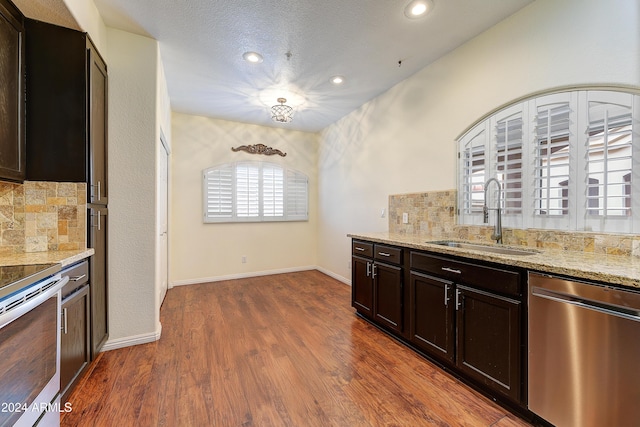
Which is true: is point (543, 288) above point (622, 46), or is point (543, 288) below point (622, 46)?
below

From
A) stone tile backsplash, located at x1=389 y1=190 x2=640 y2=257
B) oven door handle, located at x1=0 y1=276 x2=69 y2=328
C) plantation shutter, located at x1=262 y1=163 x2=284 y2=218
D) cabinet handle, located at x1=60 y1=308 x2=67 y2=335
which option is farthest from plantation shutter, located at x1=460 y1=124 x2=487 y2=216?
plantation shutter, located at x1=262 y1=163 x2=284 y2=218

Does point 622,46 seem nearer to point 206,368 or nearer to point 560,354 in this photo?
point 560,354

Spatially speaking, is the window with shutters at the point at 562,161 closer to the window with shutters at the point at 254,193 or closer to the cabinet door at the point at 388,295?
the cabinet door at the point at 388,295

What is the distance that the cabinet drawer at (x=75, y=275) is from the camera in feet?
5.43

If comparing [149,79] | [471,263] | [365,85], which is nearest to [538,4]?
[365,85]

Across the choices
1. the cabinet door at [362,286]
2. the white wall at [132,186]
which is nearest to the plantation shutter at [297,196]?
the cabinet door at [362,286]

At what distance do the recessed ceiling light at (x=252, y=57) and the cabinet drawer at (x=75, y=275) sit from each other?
228 centimetres

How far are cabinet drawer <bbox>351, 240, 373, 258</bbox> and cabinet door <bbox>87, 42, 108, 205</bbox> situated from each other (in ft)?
7.85

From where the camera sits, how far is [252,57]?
2.73 meters

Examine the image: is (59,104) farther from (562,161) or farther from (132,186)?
(562,161)

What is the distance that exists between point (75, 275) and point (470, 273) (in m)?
2.63

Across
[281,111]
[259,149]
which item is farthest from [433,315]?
[259,149]

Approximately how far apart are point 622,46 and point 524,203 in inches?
43.2

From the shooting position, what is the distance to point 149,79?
2.44 m
